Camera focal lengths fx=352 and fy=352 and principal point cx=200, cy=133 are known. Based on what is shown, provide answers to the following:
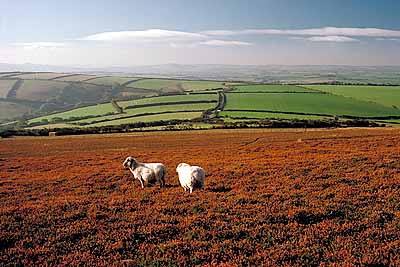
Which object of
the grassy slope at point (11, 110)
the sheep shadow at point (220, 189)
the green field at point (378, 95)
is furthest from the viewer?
the grassy slope at point (11, 110)

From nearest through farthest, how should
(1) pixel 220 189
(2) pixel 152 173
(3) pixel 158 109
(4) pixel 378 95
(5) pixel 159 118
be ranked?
(1) pixel 220 189
(2) pixel 152 173
(5) pixel 159 118
(3) pixel 158 109
(4) pixel 378 95

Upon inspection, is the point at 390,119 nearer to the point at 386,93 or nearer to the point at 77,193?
the point at 386,93

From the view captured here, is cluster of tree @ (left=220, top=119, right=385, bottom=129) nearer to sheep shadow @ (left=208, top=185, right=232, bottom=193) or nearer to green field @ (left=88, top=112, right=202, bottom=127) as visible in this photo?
green field @ (left=88, top=112, right=202, bottom=127)

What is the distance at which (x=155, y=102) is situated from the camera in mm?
146500

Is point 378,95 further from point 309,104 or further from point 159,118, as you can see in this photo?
point 159,118

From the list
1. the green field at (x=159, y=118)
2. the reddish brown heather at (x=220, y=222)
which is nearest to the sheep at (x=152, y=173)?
the reddish brown heather at (x=220, y=222)

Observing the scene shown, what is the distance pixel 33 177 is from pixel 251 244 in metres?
23.8

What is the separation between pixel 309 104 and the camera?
416 feet

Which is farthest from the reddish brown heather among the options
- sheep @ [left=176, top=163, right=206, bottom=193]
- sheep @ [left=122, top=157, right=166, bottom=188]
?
sheep @ [left=122, top=157, right=166, bottom=188]

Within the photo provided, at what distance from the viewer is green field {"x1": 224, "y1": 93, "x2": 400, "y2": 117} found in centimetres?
11494

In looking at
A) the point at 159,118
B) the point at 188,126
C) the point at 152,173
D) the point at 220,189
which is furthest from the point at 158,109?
the point at 220,189

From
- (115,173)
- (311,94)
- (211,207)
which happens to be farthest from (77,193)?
(311,94)

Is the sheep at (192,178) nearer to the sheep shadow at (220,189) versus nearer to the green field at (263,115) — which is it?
the sheep shadow at (220,189)

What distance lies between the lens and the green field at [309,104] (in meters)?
115
